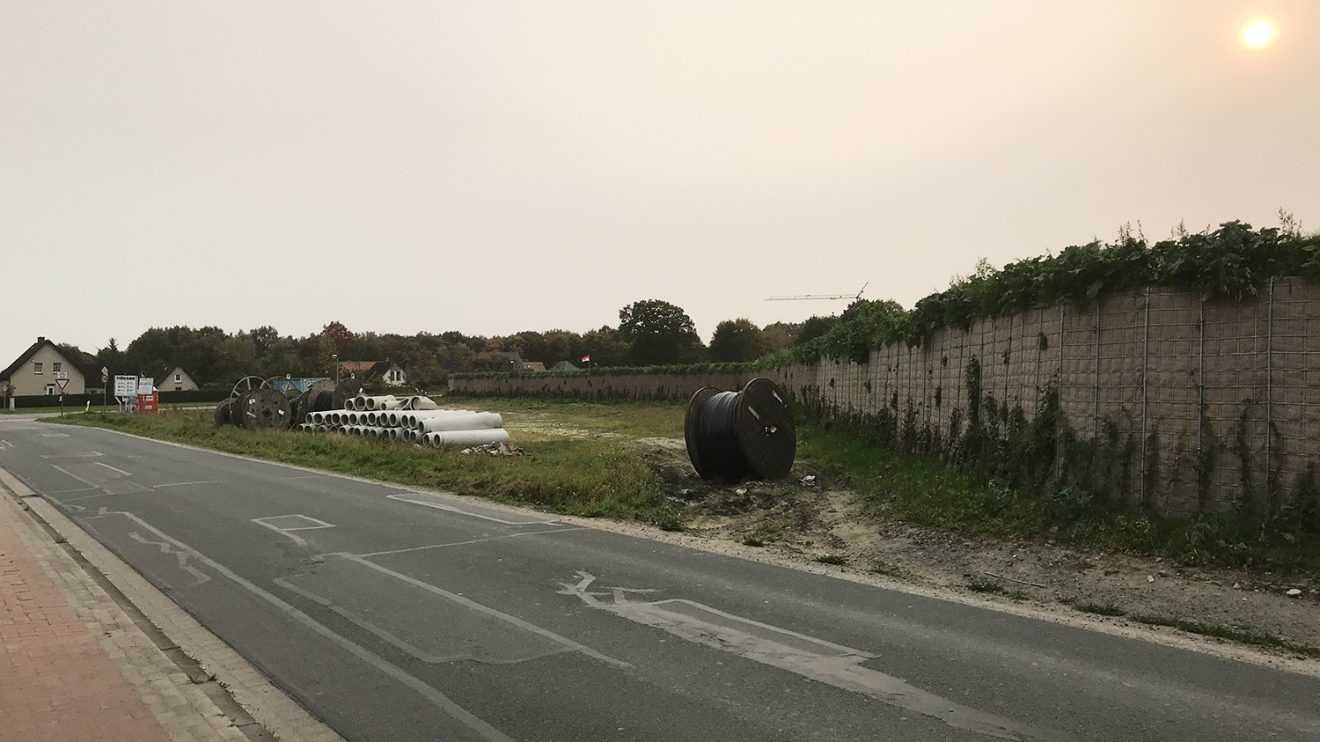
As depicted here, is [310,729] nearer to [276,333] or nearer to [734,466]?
[734,466]

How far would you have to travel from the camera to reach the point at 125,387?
55000 mm

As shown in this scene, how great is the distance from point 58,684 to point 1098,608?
8313 mm

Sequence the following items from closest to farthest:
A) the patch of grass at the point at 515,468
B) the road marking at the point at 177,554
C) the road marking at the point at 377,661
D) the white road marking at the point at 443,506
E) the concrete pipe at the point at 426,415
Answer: the road marking at the point at 377,661, the road marking at the point at 177,554, the white road marking at the point at 443,506, the patch of grass at the point at 515,468, the concrete pipe at the point at 426,415

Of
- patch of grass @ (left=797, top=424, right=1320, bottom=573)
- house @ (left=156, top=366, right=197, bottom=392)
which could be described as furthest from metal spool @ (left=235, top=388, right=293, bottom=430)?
house @ (left=156, top=366, right=197, bottom=392)

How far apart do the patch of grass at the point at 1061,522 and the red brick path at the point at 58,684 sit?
9096 mm

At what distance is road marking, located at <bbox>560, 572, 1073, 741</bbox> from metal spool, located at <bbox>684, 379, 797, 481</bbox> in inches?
319

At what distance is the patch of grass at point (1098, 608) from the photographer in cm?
767

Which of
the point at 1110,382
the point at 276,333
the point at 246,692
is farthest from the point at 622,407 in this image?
the point at 276,333

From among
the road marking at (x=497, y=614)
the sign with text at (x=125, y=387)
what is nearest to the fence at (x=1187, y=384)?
the road marking at (x=497, y=614)

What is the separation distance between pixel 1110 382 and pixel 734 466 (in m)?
7.58

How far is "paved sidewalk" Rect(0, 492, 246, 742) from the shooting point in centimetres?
481

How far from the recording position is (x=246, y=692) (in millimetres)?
5598

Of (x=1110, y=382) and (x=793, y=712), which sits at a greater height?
(x=1110, y=382)

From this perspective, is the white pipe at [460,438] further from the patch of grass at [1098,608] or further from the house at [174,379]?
the house at [174,379]
